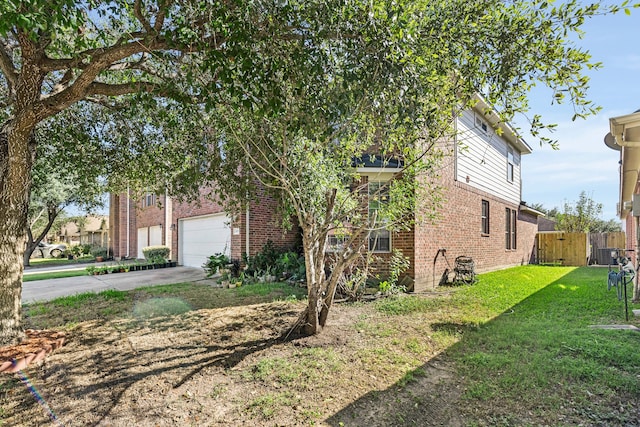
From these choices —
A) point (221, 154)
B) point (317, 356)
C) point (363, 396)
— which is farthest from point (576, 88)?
point (221, 154)

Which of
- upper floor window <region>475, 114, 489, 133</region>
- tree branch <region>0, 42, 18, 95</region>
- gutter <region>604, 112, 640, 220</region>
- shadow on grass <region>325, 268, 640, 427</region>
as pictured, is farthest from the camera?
upper floor window <region>475, 114, 489, 133</region>

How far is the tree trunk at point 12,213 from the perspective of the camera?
4379 mm

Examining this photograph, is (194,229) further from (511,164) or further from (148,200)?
(511,164)

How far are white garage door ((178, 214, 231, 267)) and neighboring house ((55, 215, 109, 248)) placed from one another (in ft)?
58.2

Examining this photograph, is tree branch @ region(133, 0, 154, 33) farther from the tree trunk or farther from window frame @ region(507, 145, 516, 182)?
window frame @ region(507, 145, 516, 182)

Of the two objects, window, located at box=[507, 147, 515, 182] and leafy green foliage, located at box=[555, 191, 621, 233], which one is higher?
window, located at box=[507, 147, 515, 182]

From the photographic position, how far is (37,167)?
263 inches

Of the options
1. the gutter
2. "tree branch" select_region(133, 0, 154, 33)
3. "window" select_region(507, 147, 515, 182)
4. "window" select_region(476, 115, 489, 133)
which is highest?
"window" select_region(476, 115, 489, 133)

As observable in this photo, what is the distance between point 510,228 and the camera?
14.9m

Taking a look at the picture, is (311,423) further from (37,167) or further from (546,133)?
(37,167)

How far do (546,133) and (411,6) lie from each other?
75.4 inches

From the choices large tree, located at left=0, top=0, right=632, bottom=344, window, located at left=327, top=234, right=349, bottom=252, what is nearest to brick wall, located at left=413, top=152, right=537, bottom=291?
window, located at left=327, top=234, right=349, bottom=252

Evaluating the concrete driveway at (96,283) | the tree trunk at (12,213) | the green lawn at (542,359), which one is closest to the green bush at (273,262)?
the concrete driveway at (96,283)

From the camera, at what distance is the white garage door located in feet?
40.3
